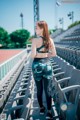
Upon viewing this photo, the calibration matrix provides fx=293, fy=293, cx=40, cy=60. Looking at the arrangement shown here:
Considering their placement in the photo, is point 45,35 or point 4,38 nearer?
point 45,35

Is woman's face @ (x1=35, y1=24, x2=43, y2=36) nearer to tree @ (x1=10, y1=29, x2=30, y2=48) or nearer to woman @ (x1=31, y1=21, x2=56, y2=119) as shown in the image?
woman @ (x1=31, y1=21, x2=56, y2=119)

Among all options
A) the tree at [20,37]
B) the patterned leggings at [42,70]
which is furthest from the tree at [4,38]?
the patterned leggings at [42,70]

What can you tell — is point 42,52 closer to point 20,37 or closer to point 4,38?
point 20,37

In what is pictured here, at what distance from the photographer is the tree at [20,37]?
210 ft

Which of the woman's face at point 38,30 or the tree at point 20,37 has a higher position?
the woman's face at point 38,30

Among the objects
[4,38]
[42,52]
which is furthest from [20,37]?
[42,52]

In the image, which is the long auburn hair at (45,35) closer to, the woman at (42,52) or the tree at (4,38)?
the woman at (42,52)

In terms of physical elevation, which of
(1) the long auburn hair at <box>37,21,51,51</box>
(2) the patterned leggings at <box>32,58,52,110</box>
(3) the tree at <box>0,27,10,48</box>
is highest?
(1) the long auburn hair at <box>37,21,51,51</box>

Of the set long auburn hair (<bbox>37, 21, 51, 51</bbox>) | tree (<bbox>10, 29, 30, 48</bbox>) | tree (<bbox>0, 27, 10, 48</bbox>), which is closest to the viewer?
long auburn hair (<bbox>37, 21, 51, 51</bbox>)

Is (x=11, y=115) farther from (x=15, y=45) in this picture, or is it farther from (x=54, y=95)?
(x=15, y=45)

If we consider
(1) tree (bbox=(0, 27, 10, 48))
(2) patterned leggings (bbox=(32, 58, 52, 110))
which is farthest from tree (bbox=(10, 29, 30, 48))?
(2) patterned leggings (bbox=(32, 58, 52, 110))

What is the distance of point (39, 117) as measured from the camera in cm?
361

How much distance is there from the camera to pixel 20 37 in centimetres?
6481

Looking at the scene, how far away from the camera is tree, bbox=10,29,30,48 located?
6387 cm
